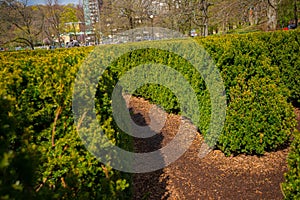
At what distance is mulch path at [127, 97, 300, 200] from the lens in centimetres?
360

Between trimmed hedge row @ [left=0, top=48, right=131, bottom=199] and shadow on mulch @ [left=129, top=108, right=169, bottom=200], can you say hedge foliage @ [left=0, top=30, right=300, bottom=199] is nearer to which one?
trimmed hedge row @ [left=0, top=48, right=131, bottom=199]

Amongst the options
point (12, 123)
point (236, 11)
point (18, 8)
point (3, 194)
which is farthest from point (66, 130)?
point (18, 8)

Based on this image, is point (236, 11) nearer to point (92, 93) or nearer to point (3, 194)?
point (92, 93)

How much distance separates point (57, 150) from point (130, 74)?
7.07 meters

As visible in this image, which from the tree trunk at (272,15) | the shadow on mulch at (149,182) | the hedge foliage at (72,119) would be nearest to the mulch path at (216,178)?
the shadow on mulch at (149,182)

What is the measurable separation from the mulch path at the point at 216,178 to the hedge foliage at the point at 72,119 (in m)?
0.26

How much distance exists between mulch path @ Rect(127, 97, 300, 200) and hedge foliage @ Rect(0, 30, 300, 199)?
0.86 ft

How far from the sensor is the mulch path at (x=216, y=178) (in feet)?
11.8

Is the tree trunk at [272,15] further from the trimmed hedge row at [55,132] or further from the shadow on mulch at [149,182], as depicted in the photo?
the trimmed hedge row at [55,132]

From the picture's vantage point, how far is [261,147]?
430cm

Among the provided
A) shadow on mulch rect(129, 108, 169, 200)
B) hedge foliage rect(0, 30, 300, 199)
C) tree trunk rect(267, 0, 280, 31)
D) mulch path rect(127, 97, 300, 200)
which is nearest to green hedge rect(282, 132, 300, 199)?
hedge foliage rect(0, 30, 300, 199)

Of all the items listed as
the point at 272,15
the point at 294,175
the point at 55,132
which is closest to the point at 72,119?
A: the point at 55,132

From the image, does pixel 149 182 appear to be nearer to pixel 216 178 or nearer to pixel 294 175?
pixel 216 178

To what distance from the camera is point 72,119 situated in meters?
2.09
